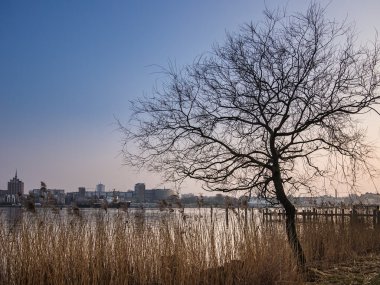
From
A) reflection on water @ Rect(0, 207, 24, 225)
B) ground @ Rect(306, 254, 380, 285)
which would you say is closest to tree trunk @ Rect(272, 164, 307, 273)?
ground @ Rect(306, 254, 380, 285)

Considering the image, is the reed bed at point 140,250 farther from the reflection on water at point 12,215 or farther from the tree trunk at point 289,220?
the tree trunk at point 289,220

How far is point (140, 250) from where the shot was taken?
670cm

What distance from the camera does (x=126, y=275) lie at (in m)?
6.35

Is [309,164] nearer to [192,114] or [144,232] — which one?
[192,114]

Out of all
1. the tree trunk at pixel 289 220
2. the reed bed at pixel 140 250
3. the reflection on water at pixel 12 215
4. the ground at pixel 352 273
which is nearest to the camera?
the reed bed at pixel 140 250

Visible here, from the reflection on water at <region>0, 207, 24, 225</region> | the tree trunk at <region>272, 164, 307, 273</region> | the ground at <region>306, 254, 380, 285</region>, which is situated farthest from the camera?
the tree trunk at <region>272, 164, 307, 273</region>

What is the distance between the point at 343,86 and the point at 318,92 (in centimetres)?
47

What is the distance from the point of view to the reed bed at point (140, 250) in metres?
6.13

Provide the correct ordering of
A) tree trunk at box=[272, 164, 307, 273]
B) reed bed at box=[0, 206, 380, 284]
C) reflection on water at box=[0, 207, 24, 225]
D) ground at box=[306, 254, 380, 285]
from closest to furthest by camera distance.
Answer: reed bed at box=[0, 206, 380, 284], reflection on water at box=[0, 207, 24, 225], ground at box=[306, 254, 380, 285], tree trunk at box=[272, 164, 307, 273]

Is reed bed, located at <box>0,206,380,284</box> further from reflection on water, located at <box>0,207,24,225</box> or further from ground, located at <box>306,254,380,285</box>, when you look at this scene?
ground, located at <box>306,254,380,285</box>

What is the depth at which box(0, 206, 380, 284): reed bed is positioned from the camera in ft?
20.1

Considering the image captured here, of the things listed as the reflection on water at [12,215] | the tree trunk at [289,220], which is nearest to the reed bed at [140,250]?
the reflection on water at [12,215]

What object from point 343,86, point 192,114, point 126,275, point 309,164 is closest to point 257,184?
point 309,164

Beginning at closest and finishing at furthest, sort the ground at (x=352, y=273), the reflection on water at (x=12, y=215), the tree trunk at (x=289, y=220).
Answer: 1. the reflection on water at (x=12, y=215)
2. the ground at (x=352, y=273)
3. the tree trunk at (x=289, y=220)
